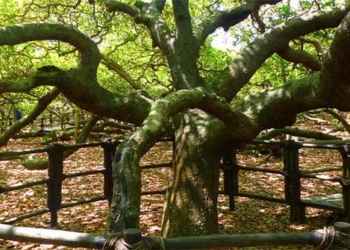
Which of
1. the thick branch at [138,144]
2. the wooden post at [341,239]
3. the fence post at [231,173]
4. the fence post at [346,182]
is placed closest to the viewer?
the wooden post at [341,239]

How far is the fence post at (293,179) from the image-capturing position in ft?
19.9

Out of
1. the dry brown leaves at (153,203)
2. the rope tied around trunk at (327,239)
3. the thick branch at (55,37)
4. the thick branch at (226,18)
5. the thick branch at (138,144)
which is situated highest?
the thick branch at (226,18)

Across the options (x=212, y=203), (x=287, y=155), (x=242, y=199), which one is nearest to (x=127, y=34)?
(x=242, y=199)

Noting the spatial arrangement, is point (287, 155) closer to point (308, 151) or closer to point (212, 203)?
point (212, 203)

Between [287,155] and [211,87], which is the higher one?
[211,87]

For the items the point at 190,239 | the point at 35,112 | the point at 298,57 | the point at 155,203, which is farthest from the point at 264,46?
the point at 190,239

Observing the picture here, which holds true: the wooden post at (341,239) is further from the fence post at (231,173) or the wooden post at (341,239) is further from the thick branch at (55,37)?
the fence post at (231,173)

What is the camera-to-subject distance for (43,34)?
495 cm

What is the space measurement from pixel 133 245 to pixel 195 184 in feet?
10.1

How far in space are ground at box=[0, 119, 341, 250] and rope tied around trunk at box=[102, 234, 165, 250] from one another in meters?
3.62

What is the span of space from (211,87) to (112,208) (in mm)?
3635

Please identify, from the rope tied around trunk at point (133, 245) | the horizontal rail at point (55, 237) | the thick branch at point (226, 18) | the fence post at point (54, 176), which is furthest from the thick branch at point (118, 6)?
the rope tied around trunk at point (133, 245)

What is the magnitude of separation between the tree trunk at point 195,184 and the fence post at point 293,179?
1.53 meters

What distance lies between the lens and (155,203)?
7.74 meters
